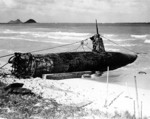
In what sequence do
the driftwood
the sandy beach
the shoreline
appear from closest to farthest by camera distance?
the sandy beach → the shoreline → the driftwood

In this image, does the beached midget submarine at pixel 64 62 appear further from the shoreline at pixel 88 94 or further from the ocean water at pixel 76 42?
the ocean water at pixel 76 42

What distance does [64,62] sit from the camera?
13148 mm

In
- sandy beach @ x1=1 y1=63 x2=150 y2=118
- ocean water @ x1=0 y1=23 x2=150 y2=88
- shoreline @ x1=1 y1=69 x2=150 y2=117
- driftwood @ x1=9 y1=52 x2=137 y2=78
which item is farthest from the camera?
ocean water @ x1=0 y1=23 x2=150 y2=88

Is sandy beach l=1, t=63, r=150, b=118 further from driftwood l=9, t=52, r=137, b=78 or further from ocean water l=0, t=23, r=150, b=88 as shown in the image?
ocean water l=0, t=23, r=150, b=88

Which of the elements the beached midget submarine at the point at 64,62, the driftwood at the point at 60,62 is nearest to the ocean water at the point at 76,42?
the beached midget submarine at the point at 64,62

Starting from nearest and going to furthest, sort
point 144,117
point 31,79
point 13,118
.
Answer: point 13,118
point 144,117
point 31,79

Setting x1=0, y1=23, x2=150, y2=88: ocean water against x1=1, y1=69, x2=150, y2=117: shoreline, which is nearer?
x1=1, y1=69, x2=150, y2=117: shoreline

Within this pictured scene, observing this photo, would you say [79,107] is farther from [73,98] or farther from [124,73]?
[124,73]

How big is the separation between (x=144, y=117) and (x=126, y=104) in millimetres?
1514

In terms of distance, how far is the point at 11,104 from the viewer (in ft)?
26.2

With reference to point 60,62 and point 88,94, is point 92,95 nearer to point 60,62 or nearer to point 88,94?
point 88,94

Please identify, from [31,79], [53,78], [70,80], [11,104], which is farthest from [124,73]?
[11,104]

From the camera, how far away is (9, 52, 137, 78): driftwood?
38.1ft

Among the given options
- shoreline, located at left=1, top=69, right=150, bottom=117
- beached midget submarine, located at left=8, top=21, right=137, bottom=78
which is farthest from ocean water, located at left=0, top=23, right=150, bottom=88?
shoreline, located at left=1, top=69, right=150, bottom=117
